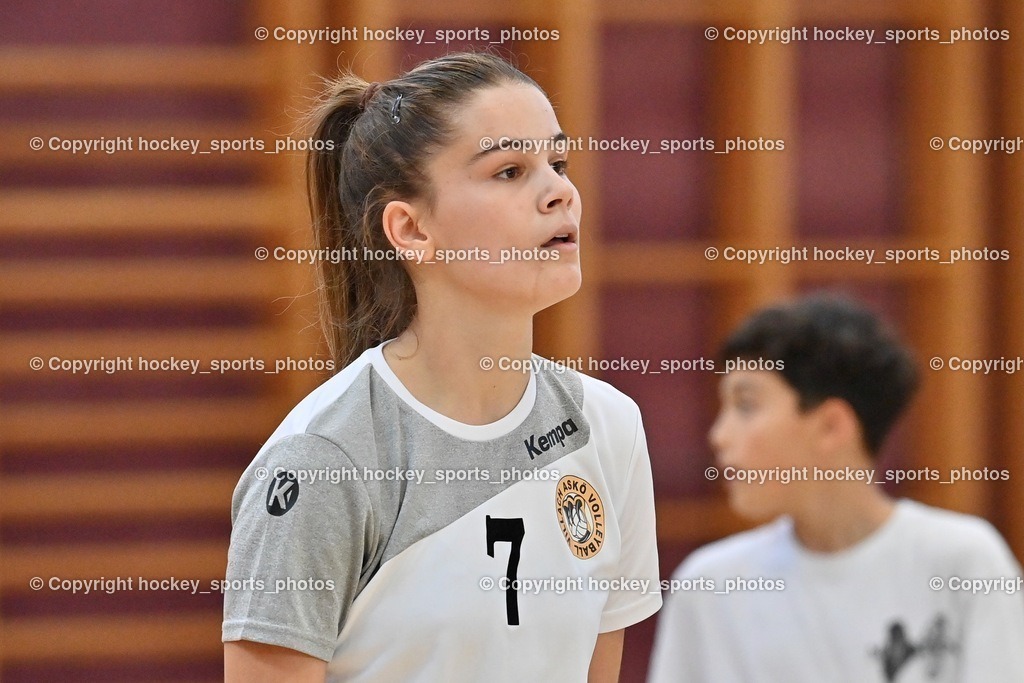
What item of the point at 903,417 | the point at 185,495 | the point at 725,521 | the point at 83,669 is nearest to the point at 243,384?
the point at 185,495

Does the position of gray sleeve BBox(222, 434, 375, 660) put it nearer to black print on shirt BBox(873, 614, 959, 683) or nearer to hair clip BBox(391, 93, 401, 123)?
hair clip BBox(391, 93, 401, 123)

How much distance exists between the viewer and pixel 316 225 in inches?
44.8

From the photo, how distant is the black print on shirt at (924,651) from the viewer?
1560mm

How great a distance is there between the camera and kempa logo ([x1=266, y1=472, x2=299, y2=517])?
910mm

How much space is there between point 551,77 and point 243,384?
850mm


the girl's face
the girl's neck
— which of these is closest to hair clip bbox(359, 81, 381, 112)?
the girl's face

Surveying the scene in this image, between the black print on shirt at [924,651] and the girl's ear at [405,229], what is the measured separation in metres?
1.00

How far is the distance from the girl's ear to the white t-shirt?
2.69ft

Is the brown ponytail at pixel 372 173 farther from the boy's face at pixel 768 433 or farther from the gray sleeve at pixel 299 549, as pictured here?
the boy's face at pixel 768 433

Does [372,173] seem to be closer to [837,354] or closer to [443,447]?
[443,447]

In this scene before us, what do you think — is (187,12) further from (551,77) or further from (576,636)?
(576,636)

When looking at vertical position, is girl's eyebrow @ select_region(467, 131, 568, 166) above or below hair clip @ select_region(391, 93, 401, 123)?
below

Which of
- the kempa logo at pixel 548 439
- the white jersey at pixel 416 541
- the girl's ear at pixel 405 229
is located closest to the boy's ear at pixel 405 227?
the girl's ear at pixel 405 229

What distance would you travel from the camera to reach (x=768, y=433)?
159 centimetres
